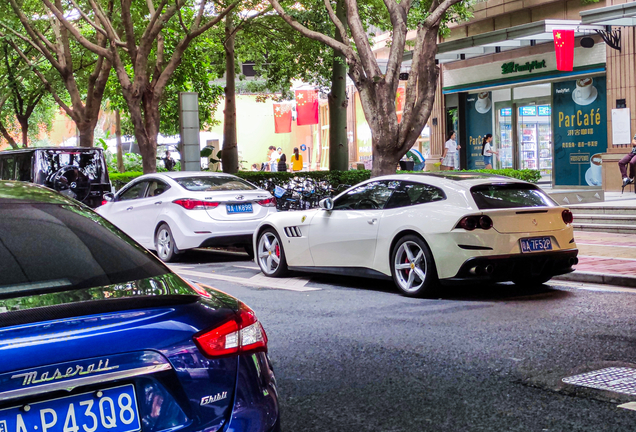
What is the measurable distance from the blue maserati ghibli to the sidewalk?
6.80 m

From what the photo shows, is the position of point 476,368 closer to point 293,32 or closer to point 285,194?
point 285,194

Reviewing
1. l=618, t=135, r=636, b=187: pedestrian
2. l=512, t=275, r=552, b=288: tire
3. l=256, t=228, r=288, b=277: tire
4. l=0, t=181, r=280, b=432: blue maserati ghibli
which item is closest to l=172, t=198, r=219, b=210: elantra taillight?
l=256, t=228, r=288, b=277: tire

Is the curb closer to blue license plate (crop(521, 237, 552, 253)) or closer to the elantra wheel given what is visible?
blue license plate (crop(521, 237, 552, 253))

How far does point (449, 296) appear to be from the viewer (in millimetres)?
8227

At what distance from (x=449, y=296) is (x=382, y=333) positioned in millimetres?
2046

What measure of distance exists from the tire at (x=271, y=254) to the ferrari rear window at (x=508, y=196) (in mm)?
2949

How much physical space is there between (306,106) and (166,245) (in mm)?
25095

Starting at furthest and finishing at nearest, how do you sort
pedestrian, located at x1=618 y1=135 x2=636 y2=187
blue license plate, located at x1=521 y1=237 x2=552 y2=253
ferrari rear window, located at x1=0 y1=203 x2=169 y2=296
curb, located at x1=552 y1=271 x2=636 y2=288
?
pedestrian, located at x1=618 y1=135 x2=636 y2=187, curb, located at x1=552 y1=271 x2=636 y2=288, blue license plate, located at x1=521 y1=237 x2=552 y2=253, ferrari rear window, located at x1=0 y1=203 x2=169 y2=296

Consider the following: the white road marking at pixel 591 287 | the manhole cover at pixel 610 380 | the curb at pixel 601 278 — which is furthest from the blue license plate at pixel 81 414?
the curb at pixel 601 278

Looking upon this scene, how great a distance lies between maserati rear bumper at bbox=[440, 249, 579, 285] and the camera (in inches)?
303

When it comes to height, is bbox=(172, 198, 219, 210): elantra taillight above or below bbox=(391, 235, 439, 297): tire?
above

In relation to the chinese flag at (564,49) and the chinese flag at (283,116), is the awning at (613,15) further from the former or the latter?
the chinese flag at (283,116)

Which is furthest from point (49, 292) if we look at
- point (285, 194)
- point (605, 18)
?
point (605, 18)

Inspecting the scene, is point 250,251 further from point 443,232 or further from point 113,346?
point 113,346
